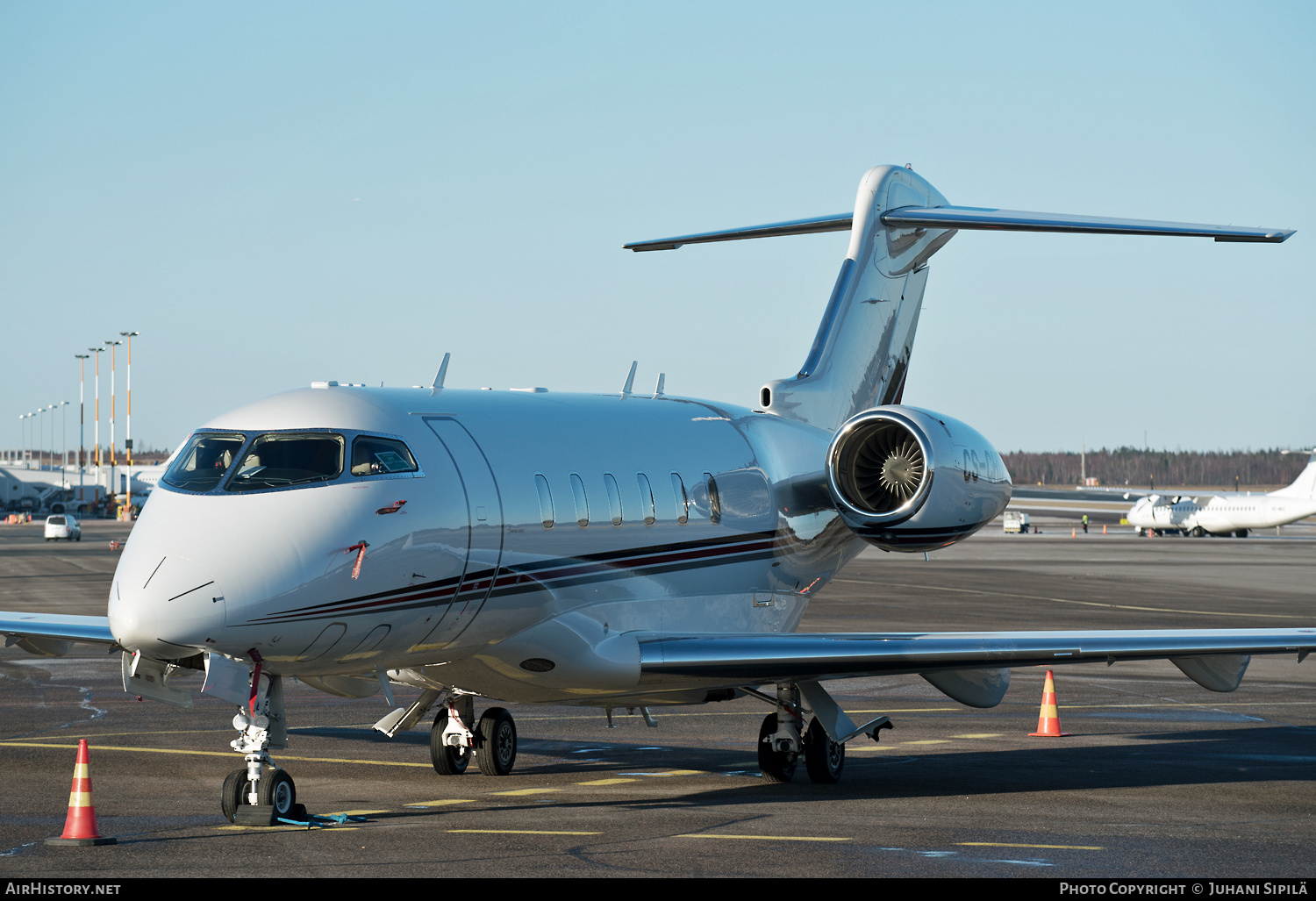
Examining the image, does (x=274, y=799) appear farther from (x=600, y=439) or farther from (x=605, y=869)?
(x=600, y=439)

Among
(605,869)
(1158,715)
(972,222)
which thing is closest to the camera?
(605,869)

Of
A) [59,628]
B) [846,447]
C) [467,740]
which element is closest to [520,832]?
[467,740]

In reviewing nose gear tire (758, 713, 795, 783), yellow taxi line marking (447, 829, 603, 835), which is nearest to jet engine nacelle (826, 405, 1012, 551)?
nose gear tire (758, 713, 795, 783)

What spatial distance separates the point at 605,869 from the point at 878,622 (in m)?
23.2

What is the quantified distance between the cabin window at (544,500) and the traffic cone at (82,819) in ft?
13.6

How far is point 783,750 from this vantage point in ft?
49.0

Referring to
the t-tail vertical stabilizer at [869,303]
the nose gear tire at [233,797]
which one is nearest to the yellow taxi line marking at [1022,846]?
the nose gear tire at [233,797]

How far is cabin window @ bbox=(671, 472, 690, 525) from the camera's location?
1521 cm

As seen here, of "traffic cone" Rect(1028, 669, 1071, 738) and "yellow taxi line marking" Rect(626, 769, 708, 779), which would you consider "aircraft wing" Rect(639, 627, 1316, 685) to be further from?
"traffic cone" Rect(1028, 669, 1071, 738)

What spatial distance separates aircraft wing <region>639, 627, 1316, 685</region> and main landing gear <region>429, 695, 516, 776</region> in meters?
2.20

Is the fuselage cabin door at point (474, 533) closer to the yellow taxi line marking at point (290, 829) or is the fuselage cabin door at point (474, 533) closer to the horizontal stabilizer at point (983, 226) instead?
the yellow taxi line marking at point (290, 829)

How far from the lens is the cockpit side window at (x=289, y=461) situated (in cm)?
1139
